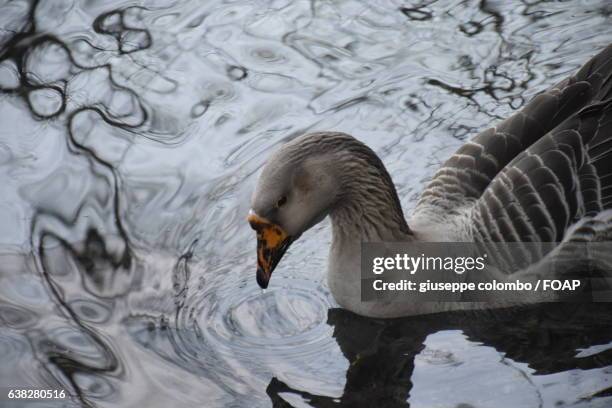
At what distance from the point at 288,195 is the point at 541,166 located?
1.60 metres

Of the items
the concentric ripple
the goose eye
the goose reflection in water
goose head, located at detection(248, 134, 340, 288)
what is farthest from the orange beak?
the goose reflection in water

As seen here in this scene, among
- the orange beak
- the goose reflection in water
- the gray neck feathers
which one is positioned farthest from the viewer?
the gray neck feathers

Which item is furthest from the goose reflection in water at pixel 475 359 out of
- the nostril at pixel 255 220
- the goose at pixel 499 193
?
the nostril at pixel 255 220

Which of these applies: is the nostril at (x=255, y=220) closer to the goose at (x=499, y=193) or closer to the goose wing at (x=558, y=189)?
the goose at (x=499, y=193)

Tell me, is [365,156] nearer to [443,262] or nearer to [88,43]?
[443,262]

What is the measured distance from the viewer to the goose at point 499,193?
5574mm

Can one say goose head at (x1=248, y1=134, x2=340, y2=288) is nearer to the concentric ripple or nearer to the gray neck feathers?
the gray neck feathers

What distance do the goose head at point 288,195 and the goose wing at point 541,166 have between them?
967 millimetres

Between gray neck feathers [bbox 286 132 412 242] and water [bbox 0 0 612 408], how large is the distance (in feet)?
1.83

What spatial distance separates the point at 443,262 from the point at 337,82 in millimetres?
2774

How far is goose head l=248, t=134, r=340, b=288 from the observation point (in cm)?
510

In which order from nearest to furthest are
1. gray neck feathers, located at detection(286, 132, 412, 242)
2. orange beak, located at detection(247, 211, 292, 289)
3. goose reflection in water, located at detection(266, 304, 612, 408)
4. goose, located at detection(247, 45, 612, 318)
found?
goose reflection in water, located at detection(266, 304, 612, 408) < orange beak, located at detection(247, 211, 292, 289) < gray neck feathers, located at detection(286, 132, 412, 242) < goose, located at detection(247, 45, 612, 318)

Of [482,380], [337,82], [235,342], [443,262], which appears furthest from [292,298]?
[337,82]

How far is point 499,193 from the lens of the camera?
Answer: 18.7ft
